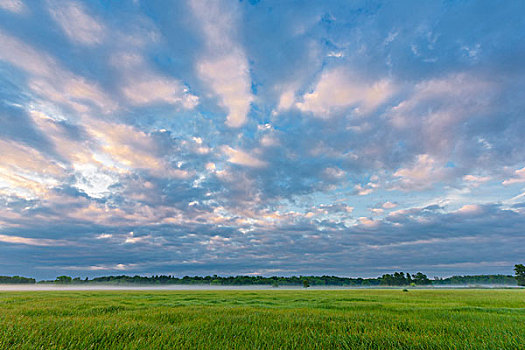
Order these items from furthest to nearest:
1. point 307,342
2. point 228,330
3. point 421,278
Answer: point 421,278
point 228,330
point 307,342

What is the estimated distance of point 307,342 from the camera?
5629mm

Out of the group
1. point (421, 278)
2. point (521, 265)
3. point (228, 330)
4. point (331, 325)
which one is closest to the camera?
point (228, 330)

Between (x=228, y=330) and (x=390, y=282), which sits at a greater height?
(x=228, y=330)

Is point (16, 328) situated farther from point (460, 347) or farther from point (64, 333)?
point (460, 347)

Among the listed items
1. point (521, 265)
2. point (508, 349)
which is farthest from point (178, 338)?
point (521, 265)

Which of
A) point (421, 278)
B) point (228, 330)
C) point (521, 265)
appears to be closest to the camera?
point (228, 330)

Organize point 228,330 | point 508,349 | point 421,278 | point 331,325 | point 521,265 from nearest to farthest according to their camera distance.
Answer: point 508,349 → point 228,330 → point 331,325 → point 521,265 → point 421,278

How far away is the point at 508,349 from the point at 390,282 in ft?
765

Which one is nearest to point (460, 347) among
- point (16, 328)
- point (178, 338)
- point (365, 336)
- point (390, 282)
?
point (365, 336)

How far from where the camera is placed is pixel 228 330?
682cm

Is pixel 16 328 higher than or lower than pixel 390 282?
higher

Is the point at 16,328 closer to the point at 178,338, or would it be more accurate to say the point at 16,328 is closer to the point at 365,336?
the point at 178,338

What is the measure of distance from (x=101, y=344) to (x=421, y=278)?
240 metres

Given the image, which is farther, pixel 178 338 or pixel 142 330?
pixel 142 330
